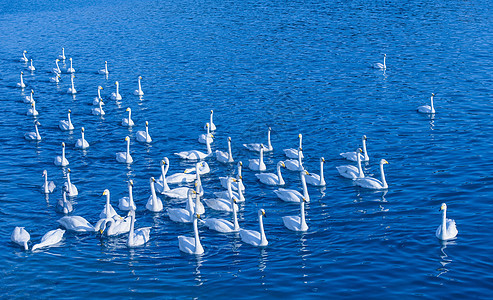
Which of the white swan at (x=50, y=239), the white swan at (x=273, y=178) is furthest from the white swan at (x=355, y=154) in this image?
the white swan at (x=50, y=239)

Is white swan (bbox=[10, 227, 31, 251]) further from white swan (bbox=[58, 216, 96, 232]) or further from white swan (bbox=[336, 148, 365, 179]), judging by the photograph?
white swan (bbox=[336, 148, 365, 179])

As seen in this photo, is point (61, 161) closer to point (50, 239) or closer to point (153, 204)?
point (153, 204)

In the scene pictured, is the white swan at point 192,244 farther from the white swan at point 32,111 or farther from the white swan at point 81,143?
the white swan at point 32,111

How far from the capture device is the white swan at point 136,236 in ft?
85.7

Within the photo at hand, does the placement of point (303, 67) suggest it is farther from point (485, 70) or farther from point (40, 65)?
point (40, 65)

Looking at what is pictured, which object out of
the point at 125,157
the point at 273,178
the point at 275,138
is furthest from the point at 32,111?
the point at 273,178

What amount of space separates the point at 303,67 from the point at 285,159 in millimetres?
20248

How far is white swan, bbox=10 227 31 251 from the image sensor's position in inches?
1035

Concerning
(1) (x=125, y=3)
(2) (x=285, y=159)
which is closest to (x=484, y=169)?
(2) (x=285, y=159)

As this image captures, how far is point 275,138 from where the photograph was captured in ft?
129

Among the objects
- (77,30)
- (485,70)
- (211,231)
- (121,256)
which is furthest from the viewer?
(77,30)

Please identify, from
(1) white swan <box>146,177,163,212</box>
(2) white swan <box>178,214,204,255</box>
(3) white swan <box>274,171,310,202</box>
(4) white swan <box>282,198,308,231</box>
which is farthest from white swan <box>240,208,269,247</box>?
(1) white swan <box>146,177,163,212</box>

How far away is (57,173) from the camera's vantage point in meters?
35.4

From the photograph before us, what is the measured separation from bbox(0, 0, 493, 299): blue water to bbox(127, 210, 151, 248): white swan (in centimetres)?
58
